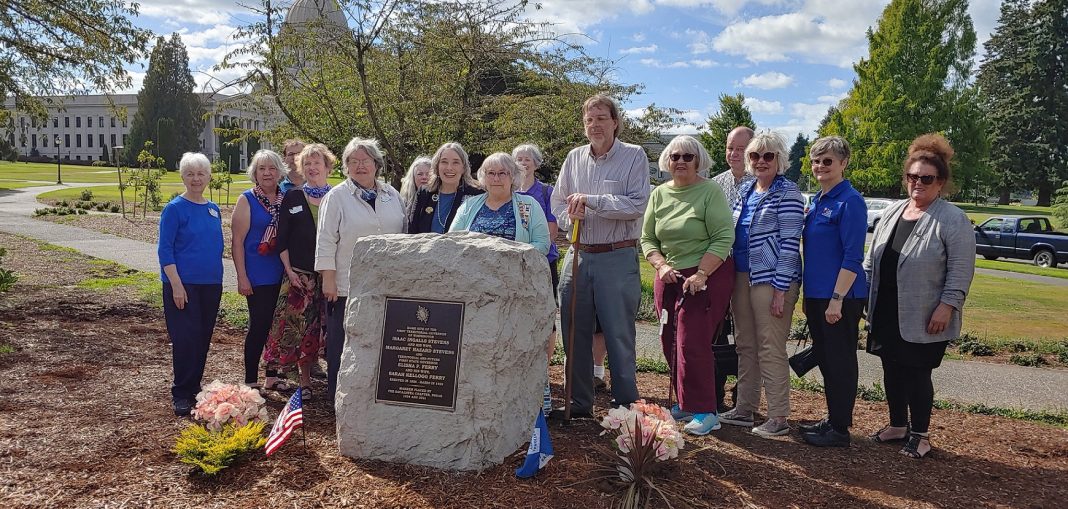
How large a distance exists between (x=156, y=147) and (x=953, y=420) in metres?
75.3

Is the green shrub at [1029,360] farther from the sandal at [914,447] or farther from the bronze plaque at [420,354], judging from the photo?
the bronze plaque at [420,354]

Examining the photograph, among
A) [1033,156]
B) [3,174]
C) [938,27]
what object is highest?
[938,27]

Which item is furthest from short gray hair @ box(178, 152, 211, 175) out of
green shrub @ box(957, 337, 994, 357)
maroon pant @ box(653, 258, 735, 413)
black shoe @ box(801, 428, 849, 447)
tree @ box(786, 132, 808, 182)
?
tree @ box(786, 132, 808, 182)

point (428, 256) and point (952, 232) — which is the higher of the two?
point (952, 232)

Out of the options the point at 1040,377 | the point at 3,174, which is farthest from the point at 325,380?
the point at 3,174

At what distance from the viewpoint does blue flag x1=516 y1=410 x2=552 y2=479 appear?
379 centimetres

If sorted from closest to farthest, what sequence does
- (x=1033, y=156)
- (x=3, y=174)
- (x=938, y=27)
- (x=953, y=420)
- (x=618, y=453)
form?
Answer: (x=618, y=453) → (x=953, y=420) → (x=938, y=27) → (x=1033, y=156) → (x=3, y=174)

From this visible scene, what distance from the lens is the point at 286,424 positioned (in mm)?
3896

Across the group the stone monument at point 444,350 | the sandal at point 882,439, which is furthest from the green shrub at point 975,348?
the stone monument at point 444,350

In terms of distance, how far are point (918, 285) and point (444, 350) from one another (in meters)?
2.93

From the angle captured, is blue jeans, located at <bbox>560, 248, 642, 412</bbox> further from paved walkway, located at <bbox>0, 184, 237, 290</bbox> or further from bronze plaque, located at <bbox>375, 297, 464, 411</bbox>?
paved walkway, located at <bbox>0, 184, 237, 290</bbox>

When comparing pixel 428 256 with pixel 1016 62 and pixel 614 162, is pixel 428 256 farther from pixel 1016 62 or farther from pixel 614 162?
pixel 1016 62

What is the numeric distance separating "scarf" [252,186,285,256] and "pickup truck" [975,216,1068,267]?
869 inches

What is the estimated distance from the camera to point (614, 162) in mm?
4684
